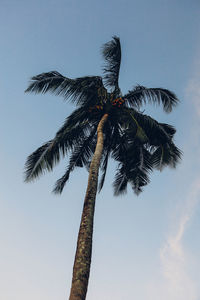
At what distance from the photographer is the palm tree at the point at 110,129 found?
1041cm

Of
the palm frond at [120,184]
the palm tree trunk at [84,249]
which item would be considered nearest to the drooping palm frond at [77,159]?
the palm frond at [120,184]

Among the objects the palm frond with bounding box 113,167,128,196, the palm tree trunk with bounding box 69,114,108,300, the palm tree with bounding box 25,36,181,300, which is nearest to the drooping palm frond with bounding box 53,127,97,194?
the palm tree with bounding box 25,36,181,300

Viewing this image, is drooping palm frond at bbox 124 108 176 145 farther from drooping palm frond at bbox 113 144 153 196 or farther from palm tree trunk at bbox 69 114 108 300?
palm tree trunk at bbox 69 114 108 300

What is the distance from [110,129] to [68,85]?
8.02 feet

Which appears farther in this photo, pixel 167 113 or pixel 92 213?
pixel 167 113

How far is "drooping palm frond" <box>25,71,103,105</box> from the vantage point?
421 inches

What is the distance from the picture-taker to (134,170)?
10.7 m

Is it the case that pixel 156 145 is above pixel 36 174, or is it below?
above

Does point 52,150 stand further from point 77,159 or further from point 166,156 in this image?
point 166,156

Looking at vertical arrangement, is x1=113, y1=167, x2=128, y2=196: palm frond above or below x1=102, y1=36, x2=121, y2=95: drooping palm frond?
below

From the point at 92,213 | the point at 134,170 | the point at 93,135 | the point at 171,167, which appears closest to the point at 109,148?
the point at 93,135

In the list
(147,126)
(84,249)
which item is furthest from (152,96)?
(84,249)

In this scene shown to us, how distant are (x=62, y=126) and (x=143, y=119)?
3354 mm

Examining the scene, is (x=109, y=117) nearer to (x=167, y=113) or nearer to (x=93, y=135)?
(x=93, y=135)
